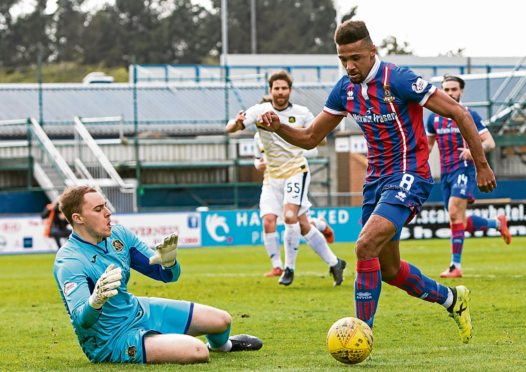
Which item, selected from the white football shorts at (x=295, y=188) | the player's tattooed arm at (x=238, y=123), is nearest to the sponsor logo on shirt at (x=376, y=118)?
the player's tattooed arm at (x=238, y=123)

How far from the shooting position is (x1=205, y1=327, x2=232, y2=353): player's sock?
18.6ft

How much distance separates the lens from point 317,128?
6238mm

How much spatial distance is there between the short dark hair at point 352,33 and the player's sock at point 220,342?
86.6 inches

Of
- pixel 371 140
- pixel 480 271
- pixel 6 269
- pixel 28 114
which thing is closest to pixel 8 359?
pixel 371 140

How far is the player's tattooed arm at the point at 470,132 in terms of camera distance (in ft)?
17.9

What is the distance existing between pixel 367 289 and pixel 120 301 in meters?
1.65

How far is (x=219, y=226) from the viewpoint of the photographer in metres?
20.4

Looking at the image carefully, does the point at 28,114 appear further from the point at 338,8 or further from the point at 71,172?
the point at 338,8

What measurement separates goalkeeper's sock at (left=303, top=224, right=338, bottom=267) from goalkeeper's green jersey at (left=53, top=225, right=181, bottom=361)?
15.6 feet

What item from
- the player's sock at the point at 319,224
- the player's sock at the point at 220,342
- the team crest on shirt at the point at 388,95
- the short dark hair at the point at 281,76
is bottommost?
the player's sock at the point at 220,342

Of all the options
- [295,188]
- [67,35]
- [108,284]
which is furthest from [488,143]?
[67,35]

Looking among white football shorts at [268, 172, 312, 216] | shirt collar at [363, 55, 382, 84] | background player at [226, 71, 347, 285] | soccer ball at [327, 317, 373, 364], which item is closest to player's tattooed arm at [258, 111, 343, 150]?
shirt collar at [363, 55, 382, 84]

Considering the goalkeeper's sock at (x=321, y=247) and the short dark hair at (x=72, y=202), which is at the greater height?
the short dark hair at (x=72, y=202)

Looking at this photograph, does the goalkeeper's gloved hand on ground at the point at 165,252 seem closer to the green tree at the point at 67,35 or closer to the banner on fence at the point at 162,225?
the banner on fence at the point at 162,225
